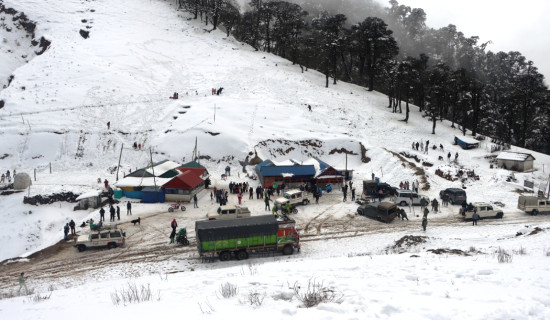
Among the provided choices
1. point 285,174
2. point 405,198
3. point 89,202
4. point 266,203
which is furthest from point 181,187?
point 405,198

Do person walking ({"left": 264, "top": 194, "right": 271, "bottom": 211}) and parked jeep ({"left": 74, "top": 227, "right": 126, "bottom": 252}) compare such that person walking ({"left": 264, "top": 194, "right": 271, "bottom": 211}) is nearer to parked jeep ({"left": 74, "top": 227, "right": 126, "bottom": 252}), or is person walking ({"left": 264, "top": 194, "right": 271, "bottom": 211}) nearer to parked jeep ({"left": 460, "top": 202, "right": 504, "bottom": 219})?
parked jeep ({"left": 74, "top": 227, "right": 126, "bottom": 252})

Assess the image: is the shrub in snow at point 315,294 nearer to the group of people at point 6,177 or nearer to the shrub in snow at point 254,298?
the shrub in snow at point 254,298

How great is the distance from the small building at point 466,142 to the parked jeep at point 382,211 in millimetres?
27437

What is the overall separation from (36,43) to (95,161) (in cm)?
3703

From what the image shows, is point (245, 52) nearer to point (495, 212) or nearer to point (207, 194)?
point (207, 194)

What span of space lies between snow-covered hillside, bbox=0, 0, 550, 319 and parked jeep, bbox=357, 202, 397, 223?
3.10 ft

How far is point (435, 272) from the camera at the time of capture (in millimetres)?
10469

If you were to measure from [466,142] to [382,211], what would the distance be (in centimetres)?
2872

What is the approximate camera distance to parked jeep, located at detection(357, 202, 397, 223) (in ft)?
89.6

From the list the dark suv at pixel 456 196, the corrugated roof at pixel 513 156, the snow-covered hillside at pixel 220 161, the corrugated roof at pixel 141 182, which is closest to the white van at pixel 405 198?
the dark suv at pixel 456 196

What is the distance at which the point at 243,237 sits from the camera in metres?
21.1

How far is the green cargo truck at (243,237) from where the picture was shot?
2072 centimetres

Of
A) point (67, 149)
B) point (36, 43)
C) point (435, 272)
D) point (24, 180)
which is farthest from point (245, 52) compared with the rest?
point (435, 272)

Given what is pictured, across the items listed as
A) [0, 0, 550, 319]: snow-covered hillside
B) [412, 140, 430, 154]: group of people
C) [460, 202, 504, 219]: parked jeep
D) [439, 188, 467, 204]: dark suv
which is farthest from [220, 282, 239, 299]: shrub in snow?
[412, 140, 430, 154]: group of people
